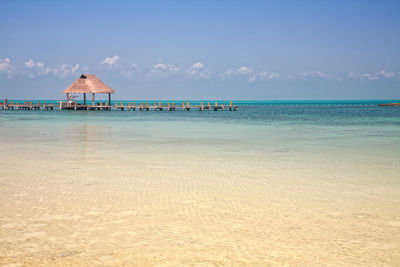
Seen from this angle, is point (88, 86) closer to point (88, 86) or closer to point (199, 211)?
point (88, 86)

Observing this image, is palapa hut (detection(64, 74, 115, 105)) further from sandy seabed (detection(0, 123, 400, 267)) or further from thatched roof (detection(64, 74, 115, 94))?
sandy seabed (detection(0, 123, 400, 267))

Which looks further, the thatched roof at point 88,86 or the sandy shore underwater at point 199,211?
the thatched roof at point 88,86

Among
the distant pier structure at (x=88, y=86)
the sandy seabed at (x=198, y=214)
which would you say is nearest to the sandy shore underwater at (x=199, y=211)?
the sandy seabed at (x=198, y=214)

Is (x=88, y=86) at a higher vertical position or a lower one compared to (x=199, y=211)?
higher

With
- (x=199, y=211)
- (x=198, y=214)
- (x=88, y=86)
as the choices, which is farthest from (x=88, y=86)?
(x=198, y=214)

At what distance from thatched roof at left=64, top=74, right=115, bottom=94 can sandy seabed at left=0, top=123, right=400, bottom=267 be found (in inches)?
1937

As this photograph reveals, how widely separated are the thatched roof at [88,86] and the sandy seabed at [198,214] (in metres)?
49.2

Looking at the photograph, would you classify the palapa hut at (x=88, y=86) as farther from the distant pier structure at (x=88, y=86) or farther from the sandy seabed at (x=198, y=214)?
the sandy seabed at (x=198, y=214)

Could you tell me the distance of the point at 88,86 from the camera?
192ft

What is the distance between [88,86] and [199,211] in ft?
181

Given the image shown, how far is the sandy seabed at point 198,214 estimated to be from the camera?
4.38 meters

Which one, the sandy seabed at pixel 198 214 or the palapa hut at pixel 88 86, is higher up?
the palapa hut at pixel 88 86

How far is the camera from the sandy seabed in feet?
14.4

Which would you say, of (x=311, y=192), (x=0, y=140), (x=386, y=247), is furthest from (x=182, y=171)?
(x=0, y=140)
